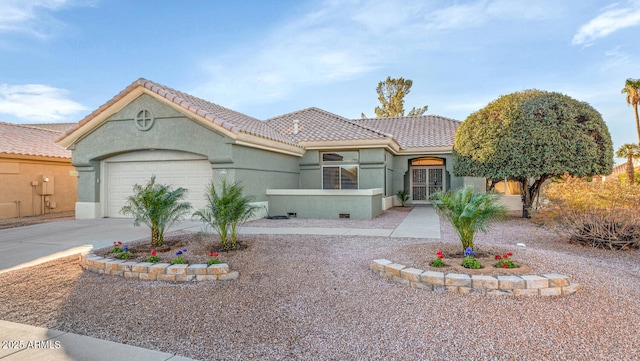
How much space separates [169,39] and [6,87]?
1085 cm

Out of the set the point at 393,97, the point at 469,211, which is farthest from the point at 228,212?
the point at 393,97

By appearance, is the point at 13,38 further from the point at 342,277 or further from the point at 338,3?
the point at 342,277

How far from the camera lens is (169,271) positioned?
5.76m

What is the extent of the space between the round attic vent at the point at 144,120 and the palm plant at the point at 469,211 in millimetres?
11197

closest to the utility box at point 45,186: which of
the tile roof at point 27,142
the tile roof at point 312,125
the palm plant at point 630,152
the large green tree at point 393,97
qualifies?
the tile roof at point 27,142

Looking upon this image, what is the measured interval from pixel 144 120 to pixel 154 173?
6.69 ft

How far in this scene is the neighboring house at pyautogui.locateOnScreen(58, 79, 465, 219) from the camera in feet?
43.2

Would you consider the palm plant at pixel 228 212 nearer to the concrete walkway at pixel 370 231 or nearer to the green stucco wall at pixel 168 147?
the concrete walkway at pixel 370 231

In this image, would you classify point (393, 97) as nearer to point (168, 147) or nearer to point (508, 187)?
point (508, 187)

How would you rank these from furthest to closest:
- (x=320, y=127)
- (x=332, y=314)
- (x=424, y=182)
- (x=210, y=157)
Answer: (x=424, y=182)
(x=320, y=127)
(x=210, y=157)
(x=332, y=314)

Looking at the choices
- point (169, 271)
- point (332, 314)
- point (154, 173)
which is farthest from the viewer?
point (154, 173)

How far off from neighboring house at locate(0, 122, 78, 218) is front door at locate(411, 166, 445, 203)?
16.8 meters

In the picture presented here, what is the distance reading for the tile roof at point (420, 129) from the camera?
20.0 meters

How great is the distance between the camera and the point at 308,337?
12.5ft
